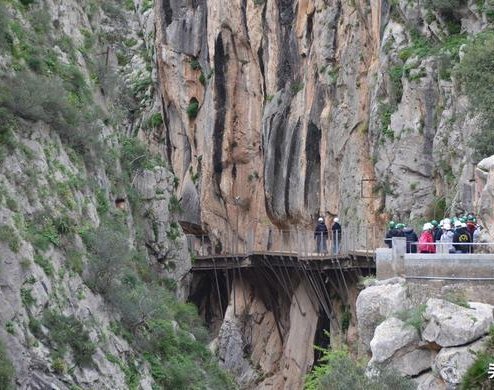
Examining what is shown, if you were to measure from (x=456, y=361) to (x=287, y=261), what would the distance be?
92.9ft

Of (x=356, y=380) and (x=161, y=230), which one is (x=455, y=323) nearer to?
(x=356, y=380)

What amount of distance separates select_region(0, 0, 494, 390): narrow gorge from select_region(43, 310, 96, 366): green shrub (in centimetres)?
6

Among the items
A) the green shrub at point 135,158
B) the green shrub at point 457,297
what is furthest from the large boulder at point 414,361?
the green shrub at point 135,158

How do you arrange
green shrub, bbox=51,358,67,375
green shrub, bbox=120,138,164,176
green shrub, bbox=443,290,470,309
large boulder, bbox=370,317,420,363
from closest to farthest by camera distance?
1. large boulder, bbox=370,317,420,363
2. green shrub, bbox=443,290,470,309
3. green shrub, bbox=51,358,67,375
4. green shrub, bbox=120,138,164,176

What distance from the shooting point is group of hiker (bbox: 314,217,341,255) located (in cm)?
4356

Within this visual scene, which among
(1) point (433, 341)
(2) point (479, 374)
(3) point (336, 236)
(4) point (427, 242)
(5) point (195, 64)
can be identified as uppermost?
(5) point (195, 64)

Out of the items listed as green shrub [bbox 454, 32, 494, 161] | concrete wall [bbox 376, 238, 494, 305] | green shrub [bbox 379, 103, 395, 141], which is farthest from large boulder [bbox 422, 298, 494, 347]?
green shrub [bbox 379, 103, 395, 141]

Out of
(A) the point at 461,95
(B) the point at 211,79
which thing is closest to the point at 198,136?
(B) the point at 211,79

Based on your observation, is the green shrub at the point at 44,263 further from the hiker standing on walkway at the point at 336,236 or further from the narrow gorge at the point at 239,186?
the hiker standing on walkway at the point at 336,236

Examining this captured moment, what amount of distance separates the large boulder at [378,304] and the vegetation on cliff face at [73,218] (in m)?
8.38

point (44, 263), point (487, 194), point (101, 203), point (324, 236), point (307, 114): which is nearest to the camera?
point (487, 194)

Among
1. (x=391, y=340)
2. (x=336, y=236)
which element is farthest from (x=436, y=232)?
(x=336, y=236)

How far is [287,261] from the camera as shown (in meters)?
51.3

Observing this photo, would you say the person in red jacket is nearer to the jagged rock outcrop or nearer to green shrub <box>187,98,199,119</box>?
the jagged rock outcrop
